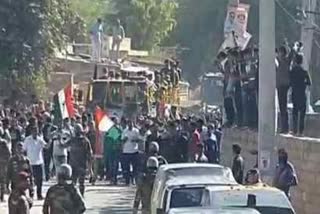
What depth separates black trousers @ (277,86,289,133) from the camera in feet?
79.1

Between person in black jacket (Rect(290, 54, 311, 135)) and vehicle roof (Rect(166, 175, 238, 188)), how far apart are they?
457cm

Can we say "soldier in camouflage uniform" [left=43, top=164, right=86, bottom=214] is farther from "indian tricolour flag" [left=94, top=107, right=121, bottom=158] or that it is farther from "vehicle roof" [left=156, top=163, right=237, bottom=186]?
"indian tricolour flag" [left=94, top=107, right=121, bottom=158]

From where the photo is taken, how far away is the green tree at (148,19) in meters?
79.7

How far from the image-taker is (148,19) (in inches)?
3172

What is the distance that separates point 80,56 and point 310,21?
33.3 meters

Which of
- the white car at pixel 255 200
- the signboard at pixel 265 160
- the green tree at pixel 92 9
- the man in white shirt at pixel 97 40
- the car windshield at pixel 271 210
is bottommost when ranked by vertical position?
the car windshield at pixel 271 210

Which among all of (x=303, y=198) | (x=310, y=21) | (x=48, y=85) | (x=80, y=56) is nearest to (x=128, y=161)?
(x=310, y=21)

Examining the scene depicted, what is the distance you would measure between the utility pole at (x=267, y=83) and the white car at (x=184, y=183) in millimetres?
886

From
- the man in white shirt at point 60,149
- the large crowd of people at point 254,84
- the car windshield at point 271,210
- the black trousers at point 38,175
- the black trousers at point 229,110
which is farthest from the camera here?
the man in white shirt at point 60,149

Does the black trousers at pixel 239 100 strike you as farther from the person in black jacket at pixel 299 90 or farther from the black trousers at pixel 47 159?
the black trousers at pixel 47 159

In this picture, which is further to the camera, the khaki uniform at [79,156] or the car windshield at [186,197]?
the khaki uniform at [79,156]

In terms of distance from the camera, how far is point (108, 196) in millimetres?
29734

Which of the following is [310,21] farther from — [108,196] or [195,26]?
[195,26]

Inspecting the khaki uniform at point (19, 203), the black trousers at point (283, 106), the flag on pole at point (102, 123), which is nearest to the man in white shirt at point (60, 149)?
Answer: the flag on pole at point (102, 123)
